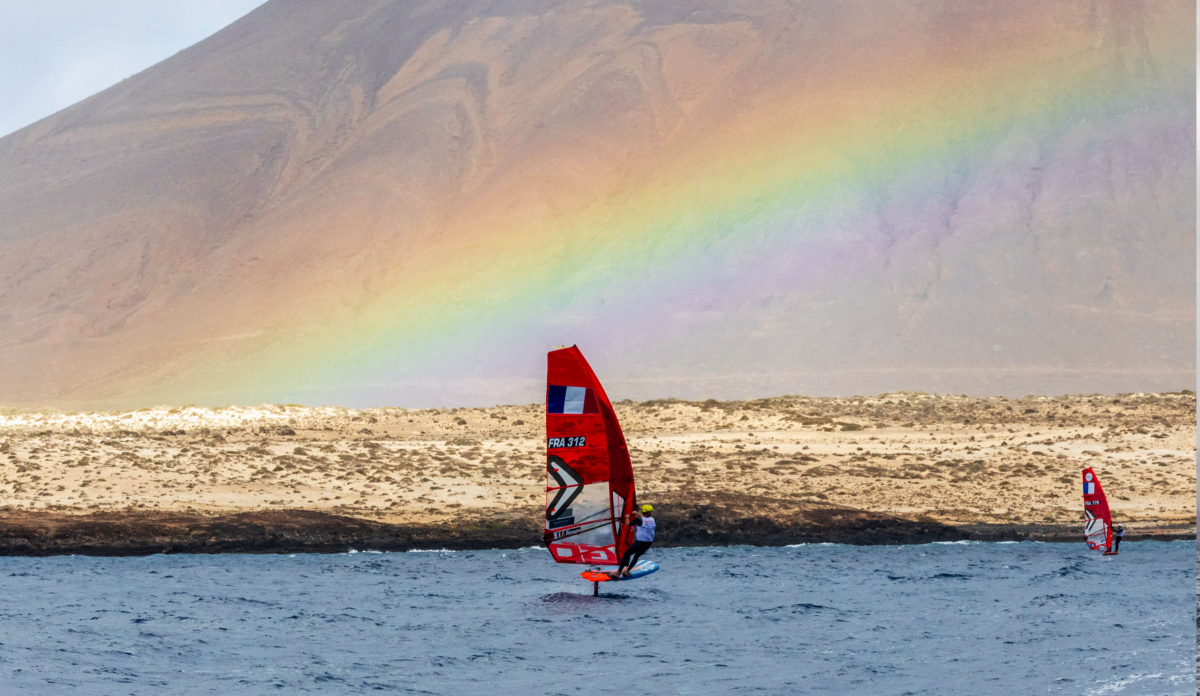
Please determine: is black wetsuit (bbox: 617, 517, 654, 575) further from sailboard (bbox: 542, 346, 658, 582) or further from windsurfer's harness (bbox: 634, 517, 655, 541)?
sailboard (bbox: 542, 346, 658, 582)

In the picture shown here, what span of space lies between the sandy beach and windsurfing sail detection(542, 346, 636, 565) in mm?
8285

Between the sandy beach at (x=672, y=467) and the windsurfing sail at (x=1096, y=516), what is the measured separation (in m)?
2.27

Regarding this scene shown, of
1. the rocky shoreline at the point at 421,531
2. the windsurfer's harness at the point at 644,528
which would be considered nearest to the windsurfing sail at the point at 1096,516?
the rocky shoreline at the point at 421,531

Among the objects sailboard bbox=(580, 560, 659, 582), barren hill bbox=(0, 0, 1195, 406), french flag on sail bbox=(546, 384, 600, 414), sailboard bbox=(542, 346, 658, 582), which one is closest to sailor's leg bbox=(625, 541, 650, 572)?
sailboard bbox=(580, 560, 659, 582)

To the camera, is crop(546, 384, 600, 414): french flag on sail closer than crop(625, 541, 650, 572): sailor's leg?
Yes

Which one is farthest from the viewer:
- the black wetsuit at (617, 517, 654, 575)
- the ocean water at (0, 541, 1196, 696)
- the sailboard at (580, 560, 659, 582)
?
the sailboard at (580, 560, 659, 582)

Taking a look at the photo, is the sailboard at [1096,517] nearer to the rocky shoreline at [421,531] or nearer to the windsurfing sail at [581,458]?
the rocky shoreline at [421,531]

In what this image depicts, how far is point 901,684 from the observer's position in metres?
22.1

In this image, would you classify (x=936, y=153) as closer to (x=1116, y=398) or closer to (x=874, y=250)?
(x=874, y=250)

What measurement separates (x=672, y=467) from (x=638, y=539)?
16.4 m

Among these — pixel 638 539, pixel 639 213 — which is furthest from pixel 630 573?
pixel 639 213

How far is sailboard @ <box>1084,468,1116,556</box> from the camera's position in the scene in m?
33.4

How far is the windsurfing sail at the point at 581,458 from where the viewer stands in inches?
1003

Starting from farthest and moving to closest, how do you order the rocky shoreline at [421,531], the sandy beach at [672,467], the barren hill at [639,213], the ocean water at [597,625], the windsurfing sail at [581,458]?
the barren hill at [639,213]
the sandy beach at [672,467]
the rocky shoreline at [421,531]
the windsurfing sail at [581,458]
the ocean water at [597,625]
